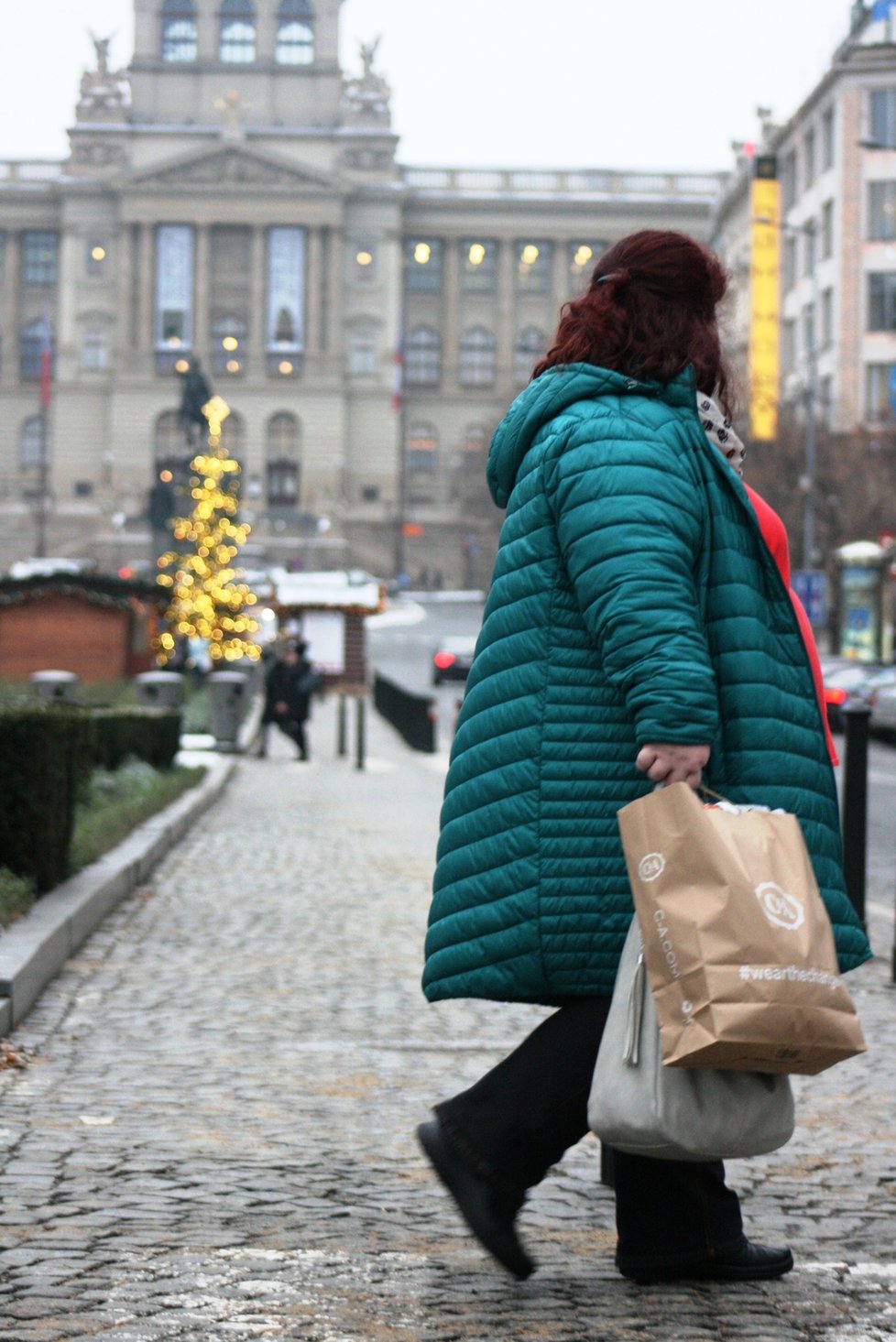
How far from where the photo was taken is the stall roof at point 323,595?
179 ft

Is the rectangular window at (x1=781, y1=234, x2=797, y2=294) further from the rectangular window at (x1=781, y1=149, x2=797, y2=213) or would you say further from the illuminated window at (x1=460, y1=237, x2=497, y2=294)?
the illuminated window at (x1=460, y1=237, x2=497, y2=294)

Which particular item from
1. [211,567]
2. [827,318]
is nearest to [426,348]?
[827,318]

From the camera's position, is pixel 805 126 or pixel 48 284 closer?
pixel 805 126

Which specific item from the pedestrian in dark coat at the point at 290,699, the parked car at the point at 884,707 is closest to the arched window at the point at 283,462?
the parked car at the point at 884,707

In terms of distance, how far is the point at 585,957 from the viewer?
13.2 ft

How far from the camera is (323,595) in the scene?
54.7 m

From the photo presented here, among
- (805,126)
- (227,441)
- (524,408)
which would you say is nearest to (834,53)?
(805,126)

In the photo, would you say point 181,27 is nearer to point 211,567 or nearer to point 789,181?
point 789,181

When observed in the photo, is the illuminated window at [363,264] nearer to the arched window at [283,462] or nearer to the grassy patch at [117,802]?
the arched window at [283,462]

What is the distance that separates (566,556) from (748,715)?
1.41 ft

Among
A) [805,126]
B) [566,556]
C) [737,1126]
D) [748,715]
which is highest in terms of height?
[805,126]

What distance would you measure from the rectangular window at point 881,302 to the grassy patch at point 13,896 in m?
58.2

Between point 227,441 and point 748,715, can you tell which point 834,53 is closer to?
point 227,441

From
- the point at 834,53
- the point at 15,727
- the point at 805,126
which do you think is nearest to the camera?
the point at 15,727
